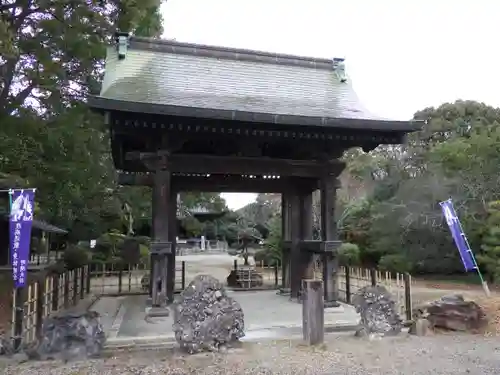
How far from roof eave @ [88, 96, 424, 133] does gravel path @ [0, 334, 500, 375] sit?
370 centimetres

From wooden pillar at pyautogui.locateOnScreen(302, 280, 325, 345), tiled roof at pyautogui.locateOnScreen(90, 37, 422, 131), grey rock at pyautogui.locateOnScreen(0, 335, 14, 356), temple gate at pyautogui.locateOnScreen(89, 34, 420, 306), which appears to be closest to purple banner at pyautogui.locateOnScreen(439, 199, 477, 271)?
temple gate at pyautogui.locateOnScreen(89, 34, 420, 306)

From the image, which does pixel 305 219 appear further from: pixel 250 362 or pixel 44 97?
pixel 44 97

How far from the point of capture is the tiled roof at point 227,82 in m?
8.11

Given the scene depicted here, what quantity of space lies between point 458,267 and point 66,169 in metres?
15.6

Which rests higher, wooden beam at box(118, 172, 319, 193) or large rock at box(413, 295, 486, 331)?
wooden beam at box(118, 172, 319, 193)

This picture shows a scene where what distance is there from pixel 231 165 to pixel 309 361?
410 centimetres

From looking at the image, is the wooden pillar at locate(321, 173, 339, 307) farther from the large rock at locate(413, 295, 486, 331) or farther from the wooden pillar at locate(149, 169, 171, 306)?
the wooden pillar at locate(149, 169, 171, 306)

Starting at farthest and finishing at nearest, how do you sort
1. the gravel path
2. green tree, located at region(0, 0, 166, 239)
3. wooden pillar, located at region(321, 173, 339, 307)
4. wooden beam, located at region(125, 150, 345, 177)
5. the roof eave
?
green tree, located at region(0, 0, 166, 239) < wooden pillar, located at region(321, 173, 339, 307) < wooden beam, located at region(125, 150, 345, 177) < the roof eave < the gravel path

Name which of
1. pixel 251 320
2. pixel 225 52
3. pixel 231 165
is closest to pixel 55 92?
pixel 225 52

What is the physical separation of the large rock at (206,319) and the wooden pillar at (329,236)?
9.19ft

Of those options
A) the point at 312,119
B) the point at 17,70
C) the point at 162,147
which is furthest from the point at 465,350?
the point at 17,70

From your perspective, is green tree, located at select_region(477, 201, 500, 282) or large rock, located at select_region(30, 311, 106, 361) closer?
large rock, located at select_region(30, 311, 106, 361)

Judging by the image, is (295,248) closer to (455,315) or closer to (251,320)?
(251,320)

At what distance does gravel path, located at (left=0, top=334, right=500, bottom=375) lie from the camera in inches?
207
